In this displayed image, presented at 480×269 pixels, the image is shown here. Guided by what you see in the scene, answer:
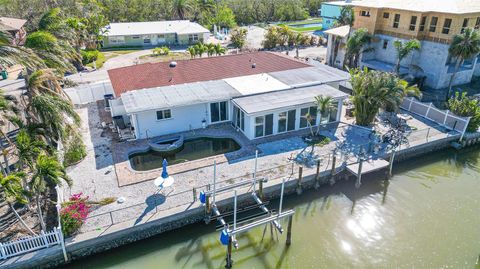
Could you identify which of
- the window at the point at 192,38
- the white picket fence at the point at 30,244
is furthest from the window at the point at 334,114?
the window at the point at 192,38

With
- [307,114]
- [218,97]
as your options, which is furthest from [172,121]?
[307,114]

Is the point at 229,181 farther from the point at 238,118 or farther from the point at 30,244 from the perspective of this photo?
the point at 30,244

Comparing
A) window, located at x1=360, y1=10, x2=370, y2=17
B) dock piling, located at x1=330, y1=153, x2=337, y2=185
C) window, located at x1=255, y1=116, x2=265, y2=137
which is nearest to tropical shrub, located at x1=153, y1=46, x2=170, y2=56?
window, located at x1=360, y1=10, x2=370, y2=17

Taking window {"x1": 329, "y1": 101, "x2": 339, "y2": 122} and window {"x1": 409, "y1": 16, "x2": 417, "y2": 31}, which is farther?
window {"x1": 409, "y1": 16, "x2": 417, "y2": 31}

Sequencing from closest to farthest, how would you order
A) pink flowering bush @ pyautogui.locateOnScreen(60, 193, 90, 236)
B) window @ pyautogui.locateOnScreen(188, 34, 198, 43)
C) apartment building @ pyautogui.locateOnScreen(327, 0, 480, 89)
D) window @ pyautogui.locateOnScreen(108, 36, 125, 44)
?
pink flowering bush @ pyautogui.locateOnScreen(60, 193, 90, 236) < apartment building @ pyautogui.locateOnScreen(327, 0, 480, 89) < window @ pyautogui.locateOnScreen(108, 36, 125, 44) < window @ pyautogui.locateOnScreen(188, 34, 198, 43)

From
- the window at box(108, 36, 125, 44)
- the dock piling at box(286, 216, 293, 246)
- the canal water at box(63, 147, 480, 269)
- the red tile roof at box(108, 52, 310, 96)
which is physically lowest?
the canal water at box(63, 147, 480, 269)

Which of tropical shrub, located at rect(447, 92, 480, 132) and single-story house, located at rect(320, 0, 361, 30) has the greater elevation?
single-story house, located at rect(320, 0, 361, 30)

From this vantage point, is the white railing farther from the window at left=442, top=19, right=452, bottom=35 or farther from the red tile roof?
the window at left=442, top=19, right=452, bottom=35

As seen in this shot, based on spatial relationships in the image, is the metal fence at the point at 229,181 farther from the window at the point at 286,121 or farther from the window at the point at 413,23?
the window at the point at 413,23
